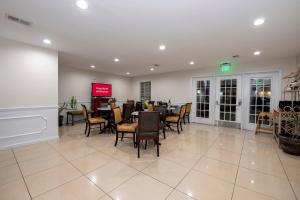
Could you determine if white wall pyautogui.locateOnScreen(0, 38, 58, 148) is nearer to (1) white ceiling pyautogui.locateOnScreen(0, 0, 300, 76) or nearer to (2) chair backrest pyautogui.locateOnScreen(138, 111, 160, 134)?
(1) white ceiling pyautogui.locateOnScreen(0, 0, 300, 76)

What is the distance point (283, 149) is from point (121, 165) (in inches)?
134

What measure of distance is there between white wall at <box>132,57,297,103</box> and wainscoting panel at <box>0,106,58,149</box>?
188 inches

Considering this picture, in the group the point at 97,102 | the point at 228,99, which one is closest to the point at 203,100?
the point at 228,99

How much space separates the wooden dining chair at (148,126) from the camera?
8.73ft

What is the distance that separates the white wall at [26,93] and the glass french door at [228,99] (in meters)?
5.60

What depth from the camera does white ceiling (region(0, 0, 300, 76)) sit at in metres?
1.83

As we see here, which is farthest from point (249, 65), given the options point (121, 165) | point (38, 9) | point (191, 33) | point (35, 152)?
point (35, 152)

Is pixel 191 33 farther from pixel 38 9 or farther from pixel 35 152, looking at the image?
pixel 35 152

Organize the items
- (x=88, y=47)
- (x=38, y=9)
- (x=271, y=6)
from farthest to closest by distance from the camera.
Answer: (x=88, y=47), (x=38, y=9), (x=271, y=6)

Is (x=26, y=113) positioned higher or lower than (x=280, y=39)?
lower

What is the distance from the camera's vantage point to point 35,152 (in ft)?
9.18

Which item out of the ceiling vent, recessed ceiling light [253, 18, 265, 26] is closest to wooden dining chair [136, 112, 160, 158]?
recessed ceiling light [253, 18, 265, 26]

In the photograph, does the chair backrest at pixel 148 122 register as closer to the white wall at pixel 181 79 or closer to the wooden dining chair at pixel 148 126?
the wooden dining chair at pixel 148 126

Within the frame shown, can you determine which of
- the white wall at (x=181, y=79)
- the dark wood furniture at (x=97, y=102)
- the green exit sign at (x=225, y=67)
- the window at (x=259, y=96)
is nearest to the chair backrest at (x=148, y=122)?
the green exit sign at (x=225, y=67)
